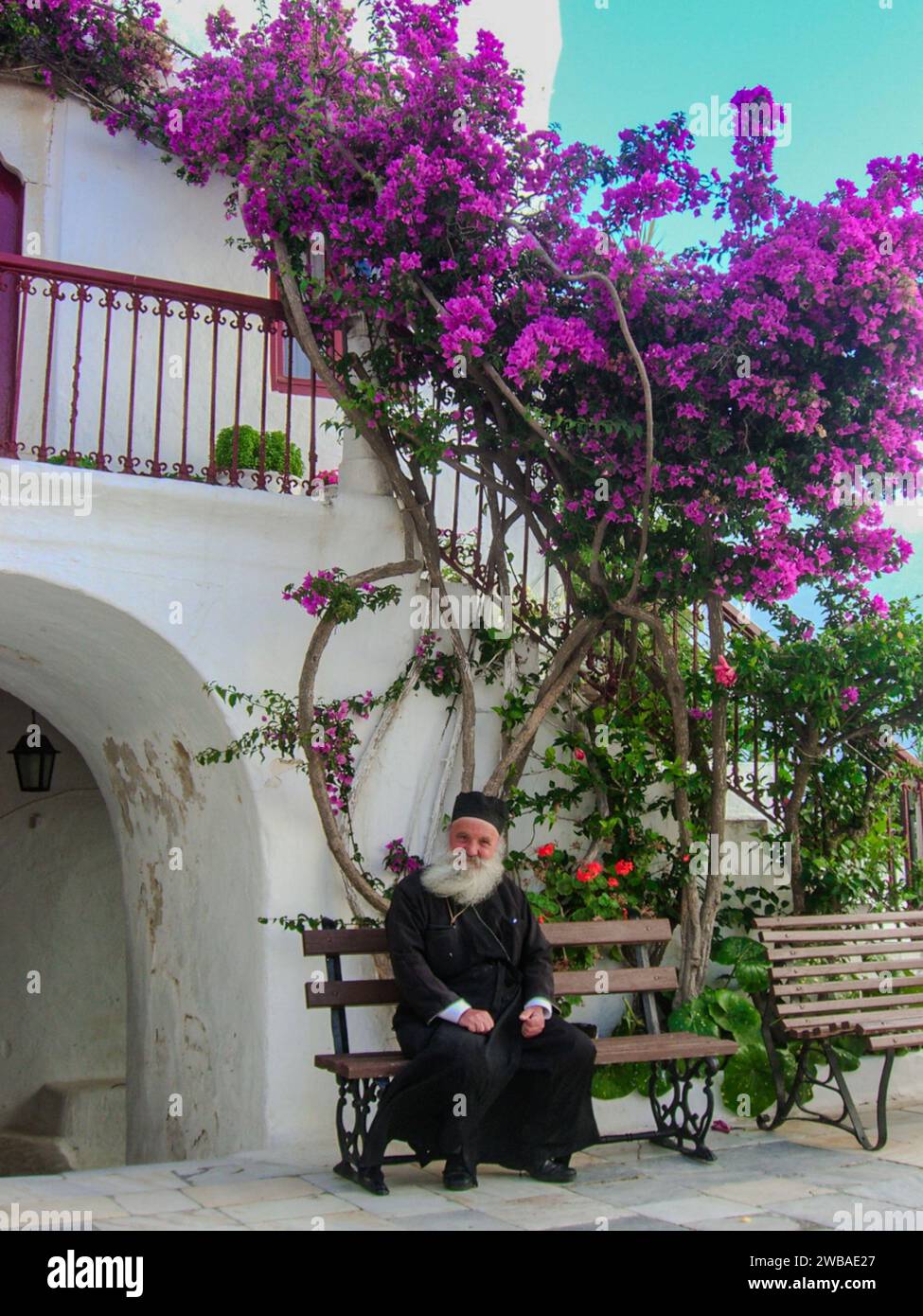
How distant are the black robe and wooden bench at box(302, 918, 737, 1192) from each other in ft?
0.44

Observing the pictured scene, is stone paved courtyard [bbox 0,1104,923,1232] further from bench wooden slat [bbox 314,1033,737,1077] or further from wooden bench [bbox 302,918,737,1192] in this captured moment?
bench wooden slat [bbox 314,1033,737,1077]

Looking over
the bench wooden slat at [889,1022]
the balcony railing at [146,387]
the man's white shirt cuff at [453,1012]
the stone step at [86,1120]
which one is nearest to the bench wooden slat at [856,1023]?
the bench wooden slat at [889,1022]

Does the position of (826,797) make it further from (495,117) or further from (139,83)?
(139,83)

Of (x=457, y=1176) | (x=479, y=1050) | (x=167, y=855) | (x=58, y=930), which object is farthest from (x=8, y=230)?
(x=457, y=1176)

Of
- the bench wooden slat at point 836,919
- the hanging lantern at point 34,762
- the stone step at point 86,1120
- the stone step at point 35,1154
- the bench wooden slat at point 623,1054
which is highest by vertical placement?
the hanging lantern at point 34,762

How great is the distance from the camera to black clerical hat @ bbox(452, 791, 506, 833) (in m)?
5.41

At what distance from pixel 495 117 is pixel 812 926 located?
4.05 metres

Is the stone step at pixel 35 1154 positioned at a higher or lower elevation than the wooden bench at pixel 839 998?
lower

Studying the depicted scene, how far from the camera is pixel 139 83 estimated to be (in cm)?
805

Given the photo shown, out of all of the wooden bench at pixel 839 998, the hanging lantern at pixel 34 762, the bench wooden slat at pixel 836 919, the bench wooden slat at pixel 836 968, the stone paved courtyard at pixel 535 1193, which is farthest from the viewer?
the hanging lantern at pixel 34 762

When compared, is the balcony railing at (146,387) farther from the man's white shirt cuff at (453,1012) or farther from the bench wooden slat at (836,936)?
the bench wooden slat at (836,936)

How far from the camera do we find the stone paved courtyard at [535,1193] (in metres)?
4.44

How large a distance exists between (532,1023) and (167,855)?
3208 millimetres

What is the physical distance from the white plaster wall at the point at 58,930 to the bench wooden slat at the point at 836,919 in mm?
5569
